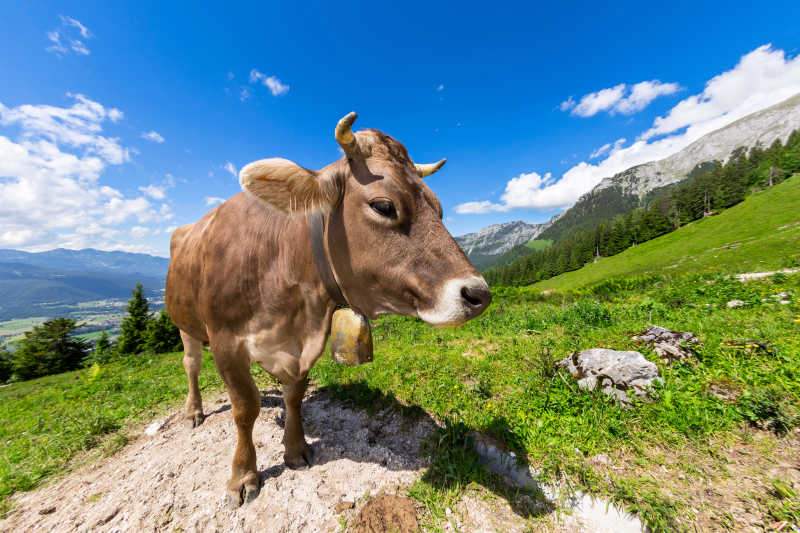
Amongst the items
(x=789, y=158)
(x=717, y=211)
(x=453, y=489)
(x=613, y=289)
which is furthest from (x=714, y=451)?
(x=789, y=158)

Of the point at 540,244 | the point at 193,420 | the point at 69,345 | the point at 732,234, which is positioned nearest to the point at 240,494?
the point at 193,420

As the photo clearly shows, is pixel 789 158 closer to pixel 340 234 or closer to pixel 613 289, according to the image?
pixel 613 289

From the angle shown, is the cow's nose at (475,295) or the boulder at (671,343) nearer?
the cow's nose at (475,295)

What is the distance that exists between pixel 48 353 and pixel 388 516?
38448 mm

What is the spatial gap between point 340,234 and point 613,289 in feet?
60.2

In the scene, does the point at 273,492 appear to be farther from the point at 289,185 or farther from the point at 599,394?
→ the point at 599,394

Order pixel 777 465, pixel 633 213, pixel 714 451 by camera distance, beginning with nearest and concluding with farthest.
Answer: pixel 777 465 → pixel 714 451 → pixel 633 213

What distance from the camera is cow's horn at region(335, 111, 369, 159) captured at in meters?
1.77

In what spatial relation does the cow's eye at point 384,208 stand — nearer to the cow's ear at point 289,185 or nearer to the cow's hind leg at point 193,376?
the cow's ear at point 289,185

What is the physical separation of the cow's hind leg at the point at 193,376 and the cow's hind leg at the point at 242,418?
189cm

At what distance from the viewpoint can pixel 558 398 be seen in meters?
3.56

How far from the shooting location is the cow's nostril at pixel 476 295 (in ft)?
5.35

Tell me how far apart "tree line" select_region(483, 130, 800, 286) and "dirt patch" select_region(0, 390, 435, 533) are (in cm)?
7435

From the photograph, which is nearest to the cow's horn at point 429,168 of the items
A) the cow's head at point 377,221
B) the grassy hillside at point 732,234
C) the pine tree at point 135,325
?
the cow's head at point 377,221
